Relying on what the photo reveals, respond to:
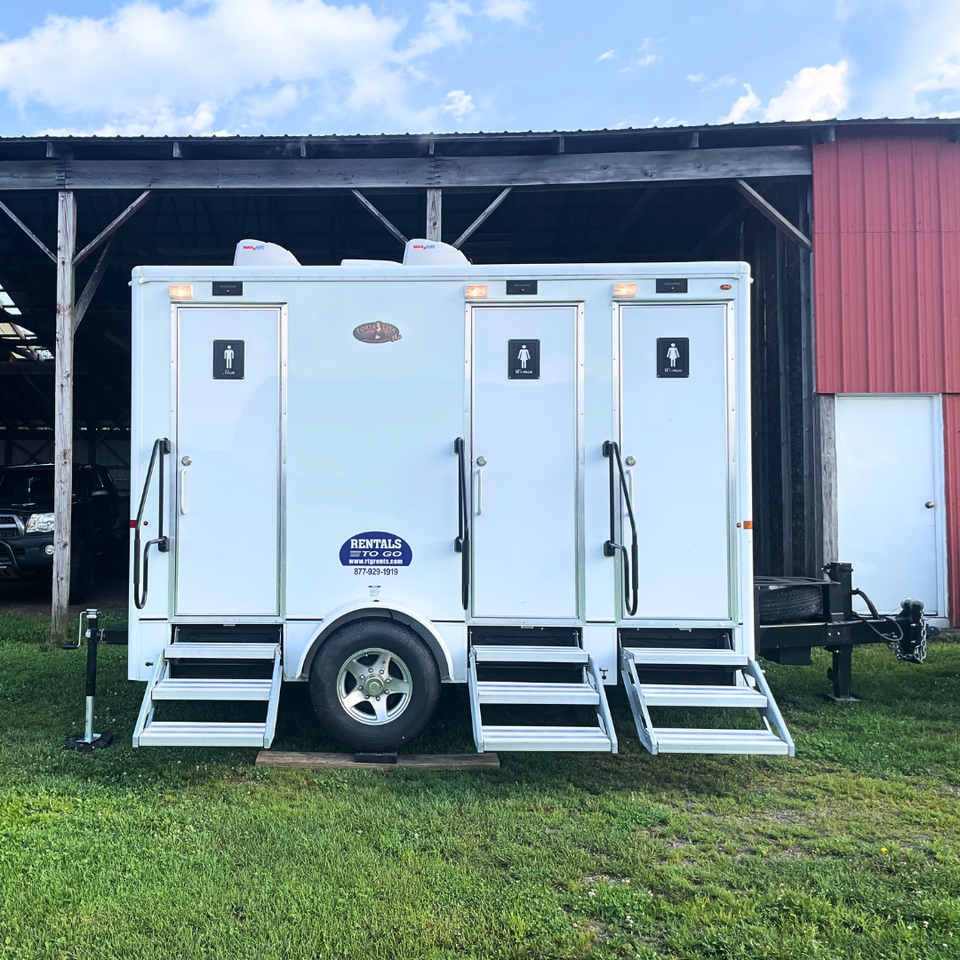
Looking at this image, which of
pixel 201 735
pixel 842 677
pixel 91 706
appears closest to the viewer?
pixel 201 735

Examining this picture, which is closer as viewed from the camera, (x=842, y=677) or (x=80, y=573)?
(x=842, y=677)

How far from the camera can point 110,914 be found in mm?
2627

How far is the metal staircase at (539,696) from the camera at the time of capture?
372 centimetres

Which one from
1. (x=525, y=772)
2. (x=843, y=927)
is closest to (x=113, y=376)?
(x=525, y=772)

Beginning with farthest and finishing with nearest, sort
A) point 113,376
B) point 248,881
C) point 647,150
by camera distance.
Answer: point 113,376 < point 647,150 < point 248,881

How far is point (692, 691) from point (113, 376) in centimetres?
1878

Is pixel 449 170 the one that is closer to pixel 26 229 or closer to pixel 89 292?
pixel 89 292

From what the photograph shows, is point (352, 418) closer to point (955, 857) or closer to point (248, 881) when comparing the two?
point (248, 881)

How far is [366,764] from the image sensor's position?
4023 mm

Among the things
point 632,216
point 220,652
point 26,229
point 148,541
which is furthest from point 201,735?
point 632,216

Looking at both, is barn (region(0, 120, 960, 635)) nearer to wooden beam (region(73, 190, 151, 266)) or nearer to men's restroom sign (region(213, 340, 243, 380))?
wooden beam (region(73, 190, 151, 266))

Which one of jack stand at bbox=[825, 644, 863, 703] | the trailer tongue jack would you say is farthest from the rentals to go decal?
jack stand at bbox=[825, 644, 863, 703]

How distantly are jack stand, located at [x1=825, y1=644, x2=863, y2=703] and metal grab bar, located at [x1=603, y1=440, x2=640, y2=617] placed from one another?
2.19 metres

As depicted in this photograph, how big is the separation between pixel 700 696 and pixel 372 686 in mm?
1935
